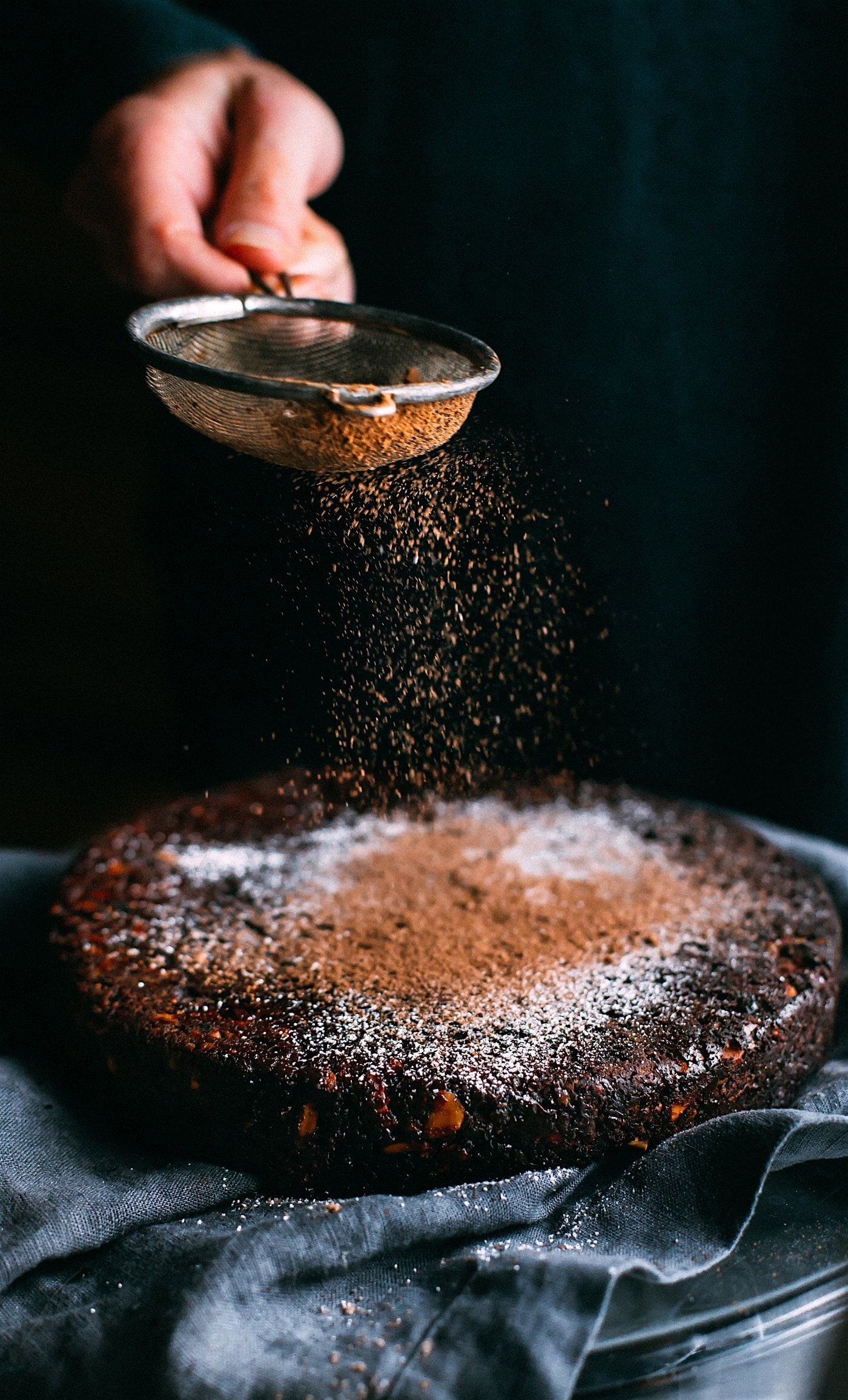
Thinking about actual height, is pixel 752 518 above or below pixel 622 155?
below

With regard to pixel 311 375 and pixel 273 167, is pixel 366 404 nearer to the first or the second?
pixel 311 375

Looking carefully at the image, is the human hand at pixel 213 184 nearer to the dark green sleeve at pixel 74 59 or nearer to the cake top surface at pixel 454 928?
the dark green sleeve at pixel 74 59

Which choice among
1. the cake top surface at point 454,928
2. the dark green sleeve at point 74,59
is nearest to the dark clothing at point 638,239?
the dark green sleeve at point 74,59

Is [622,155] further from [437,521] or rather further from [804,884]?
[804,884]

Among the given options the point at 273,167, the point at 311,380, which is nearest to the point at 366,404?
the point at 311,380

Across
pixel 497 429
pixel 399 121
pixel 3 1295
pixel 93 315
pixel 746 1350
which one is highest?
pixel 399 121

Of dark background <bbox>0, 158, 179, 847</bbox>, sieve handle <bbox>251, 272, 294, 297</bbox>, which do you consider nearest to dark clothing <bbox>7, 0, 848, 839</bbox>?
sieve handle <bbox>251, 272, 294, 297</bbox>

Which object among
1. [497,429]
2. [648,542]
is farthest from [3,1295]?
[648,542]

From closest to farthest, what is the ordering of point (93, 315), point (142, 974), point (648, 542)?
point (142, 974), point (648, 542), point (93, 315)
